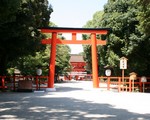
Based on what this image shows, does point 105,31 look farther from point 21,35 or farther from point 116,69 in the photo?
point 21,35

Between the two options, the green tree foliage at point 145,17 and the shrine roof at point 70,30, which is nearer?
the green tree foliage at point 145,17

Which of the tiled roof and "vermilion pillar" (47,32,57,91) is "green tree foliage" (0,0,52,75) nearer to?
"vermilion pillar" (47,32,57,91)

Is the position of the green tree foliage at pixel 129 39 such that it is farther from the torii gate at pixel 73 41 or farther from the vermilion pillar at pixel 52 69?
the vermilion pillar at pixel 52 69

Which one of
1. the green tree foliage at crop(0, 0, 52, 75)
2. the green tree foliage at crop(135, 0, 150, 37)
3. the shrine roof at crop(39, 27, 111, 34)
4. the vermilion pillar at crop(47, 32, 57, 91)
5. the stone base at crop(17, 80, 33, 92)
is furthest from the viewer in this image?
the shrine roof at crop(39, 27, 111, 34)

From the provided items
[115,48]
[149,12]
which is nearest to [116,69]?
[115,48]

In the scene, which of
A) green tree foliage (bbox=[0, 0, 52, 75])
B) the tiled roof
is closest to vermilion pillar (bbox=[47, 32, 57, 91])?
green tree foliage (bbox=[0, 0, 52, 75])

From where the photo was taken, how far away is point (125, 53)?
2541 cm

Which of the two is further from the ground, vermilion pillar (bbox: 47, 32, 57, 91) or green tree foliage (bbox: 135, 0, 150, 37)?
green tree foliage (bbox: 135, 0, 150, 37)

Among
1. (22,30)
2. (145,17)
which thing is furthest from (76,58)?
(22,30)

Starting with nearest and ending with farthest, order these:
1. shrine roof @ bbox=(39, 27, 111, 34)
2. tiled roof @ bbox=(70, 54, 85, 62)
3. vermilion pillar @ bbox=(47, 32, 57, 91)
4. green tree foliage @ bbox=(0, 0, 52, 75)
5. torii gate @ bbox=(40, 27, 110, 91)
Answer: green tree foliage @ bbox=(0, 0, 52, 75)
vermilion pillar @ bbox=(47, 32, 57, 91)
torii gate @ bbox=(40, 27, 110, 91)
shrine roof @ bbox=(39, 27, 111, 34)
tiled roof @ bbox=(70, 54, 85, 62)

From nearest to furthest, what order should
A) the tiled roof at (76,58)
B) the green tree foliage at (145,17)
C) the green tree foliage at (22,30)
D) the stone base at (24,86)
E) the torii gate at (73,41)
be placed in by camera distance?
the green tree foliage at (22,30), the green tree foliage at (145,17), the stone base at (24,86), the torii gate at (73,41), the tiled roof at (76,58)

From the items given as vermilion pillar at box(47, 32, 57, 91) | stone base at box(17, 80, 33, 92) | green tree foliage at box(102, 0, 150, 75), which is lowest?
stone base at box(17, 80, 33, 92)

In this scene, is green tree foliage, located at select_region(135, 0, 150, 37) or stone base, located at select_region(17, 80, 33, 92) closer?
green tree foliage, located at select_region(135, 0, 150, 37)

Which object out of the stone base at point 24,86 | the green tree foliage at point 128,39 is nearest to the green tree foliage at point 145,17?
the green tree foliage at point 128,39
